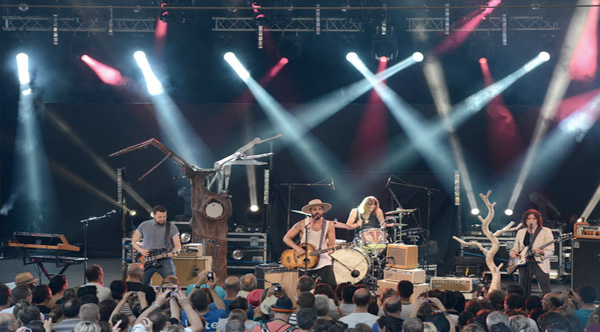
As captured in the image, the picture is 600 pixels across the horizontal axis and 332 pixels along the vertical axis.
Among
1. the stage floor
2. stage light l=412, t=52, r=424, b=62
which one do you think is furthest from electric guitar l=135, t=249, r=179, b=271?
stage light l=412, t=52, r=424, b=62

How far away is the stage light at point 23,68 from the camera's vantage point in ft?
56.9

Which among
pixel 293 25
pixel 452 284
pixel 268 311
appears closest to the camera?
pixel 268 311

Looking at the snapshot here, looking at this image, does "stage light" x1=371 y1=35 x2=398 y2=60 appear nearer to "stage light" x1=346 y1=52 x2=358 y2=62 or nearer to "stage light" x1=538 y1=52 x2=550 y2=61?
"stage light" x1=346 y1=52 x2=358 y2=62

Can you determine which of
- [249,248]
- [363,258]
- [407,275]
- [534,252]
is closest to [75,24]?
[249,248]

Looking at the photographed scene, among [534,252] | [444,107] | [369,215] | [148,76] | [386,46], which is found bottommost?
[534,252]

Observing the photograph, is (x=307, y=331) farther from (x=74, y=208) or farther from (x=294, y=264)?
(x=74, y=208)

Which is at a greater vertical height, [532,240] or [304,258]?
[532,240]

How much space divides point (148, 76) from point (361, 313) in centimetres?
1162

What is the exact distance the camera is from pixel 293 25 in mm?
16484

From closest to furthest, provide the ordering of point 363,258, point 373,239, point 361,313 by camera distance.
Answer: point 361,313 < point 363,258 < point 373,239

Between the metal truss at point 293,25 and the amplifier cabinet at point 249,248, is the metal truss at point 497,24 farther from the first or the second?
the amplifier cabinet at point 249,248

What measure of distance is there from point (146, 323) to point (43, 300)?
2.27m

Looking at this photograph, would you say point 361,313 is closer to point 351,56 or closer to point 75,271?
point 75,271

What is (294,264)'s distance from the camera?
12258mm
